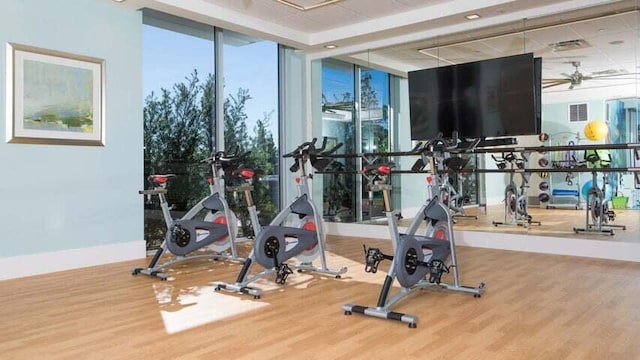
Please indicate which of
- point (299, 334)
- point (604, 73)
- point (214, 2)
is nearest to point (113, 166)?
point (214, 2)

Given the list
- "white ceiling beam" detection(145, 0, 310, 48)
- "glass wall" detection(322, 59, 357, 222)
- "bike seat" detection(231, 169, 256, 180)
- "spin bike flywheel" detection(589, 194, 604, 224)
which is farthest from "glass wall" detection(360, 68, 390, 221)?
"bike seat" detection(231, 169, 256, 180)

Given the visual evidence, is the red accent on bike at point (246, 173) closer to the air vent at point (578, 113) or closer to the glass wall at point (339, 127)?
the glass wall at point (339, 127)

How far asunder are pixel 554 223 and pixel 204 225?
4.06 metres

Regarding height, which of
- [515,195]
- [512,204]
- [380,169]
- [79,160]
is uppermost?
[79,160]

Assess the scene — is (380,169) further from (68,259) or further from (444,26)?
(444,26)

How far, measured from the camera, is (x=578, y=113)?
5633 millimetres

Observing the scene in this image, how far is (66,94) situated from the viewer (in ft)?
16.1

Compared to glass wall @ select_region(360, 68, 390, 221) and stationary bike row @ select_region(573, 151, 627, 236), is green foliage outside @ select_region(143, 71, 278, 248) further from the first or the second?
stationary bike row @ select_region(573, 151, 627, 236)

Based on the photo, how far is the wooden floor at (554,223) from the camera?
543cm

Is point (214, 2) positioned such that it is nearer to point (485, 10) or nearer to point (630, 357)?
point (485, 10)

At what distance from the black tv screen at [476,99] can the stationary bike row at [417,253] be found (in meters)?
1.61

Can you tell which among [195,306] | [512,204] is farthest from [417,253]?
[512,204]

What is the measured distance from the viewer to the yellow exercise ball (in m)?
5.51

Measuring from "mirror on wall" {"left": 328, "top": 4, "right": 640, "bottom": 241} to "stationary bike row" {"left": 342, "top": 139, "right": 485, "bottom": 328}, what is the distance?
2.51m
